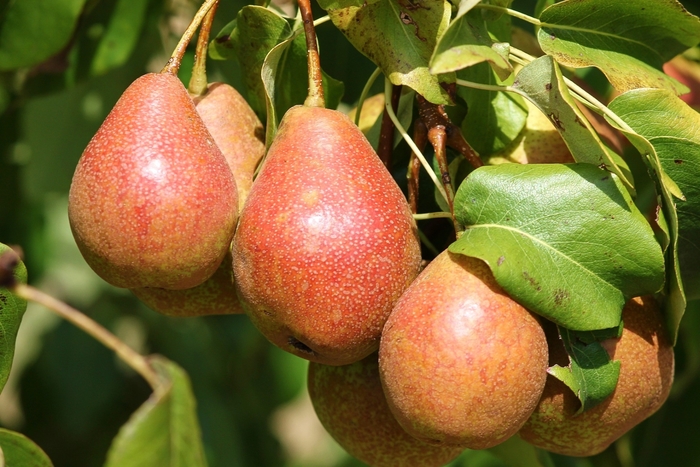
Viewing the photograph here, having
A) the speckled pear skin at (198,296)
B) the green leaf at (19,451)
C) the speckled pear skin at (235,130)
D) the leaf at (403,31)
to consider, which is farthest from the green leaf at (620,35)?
the green leaf at (19,451)

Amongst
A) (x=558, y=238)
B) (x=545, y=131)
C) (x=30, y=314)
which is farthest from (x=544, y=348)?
(x=30, y=314)

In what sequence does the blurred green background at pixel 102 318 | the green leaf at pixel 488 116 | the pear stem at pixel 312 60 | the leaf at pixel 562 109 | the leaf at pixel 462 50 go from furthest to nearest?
the blurred green background at pixel 102 318, the green leaf at pixel 488 116, the pear stem at pixel 312 60, the leaf at pixel 562 109, the leaf at pixel 462 50

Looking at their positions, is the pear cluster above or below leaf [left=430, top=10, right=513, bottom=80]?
below

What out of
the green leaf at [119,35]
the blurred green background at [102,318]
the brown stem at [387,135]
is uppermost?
the green leaf at [119,35]

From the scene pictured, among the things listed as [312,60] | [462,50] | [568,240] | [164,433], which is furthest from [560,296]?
[164,433]

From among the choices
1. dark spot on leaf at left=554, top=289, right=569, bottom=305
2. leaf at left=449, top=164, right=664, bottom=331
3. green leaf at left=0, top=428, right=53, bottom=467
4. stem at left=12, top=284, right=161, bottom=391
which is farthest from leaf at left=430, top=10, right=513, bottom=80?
green leaf at left=0, top=428, right=53, bottom=467

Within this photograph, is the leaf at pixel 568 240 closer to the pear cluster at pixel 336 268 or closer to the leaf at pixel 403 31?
the pear cluster at pixel 336 268

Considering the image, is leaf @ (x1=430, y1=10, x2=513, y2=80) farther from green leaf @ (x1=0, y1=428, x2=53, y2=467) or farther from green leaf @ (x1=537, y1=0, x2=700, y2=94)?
green leaf @ (x1=0, y1=428, x2=53, y2=467)

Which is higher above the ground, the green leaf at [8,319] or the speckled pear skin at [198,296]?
the green leaf at [8,319]
